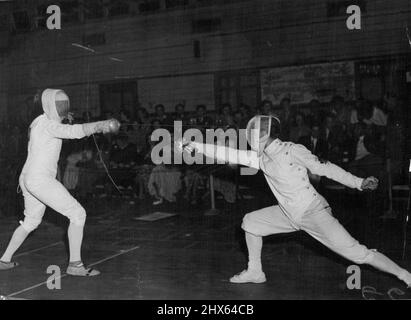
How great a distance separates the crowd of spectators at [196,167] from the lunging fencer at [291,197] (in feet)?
13.4

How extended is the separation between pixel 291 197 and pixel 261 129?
0.73 metres

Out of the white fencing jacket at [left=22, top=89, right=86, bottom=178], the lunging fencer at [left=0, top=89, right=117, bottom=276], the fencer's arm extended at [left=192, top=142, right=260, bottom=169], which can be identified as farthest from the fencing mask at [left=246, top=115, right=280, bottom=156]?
the white fencing jacket at [left=22, top=89, right=86, bottom=178]

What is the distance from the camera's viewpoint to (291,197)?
486cm

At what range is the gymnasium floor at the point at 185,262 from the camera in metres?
4.93

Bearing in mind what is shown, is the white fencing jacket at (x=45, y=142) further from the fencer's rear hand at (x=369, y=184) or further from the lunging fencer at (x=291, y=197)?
the fencer's rear hand at (x=369, y=184)

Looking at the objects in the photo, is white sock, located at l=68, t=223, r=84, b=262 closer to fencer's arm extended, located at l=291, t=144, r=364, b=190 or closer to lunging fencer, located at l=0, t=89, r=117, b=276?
lunging fencer, located at l=0, t=89, r=117, b=276

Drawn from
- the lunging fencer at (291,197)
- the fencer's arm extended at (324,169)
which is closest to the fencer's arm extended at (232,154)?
the lunging fencer at (291,197)

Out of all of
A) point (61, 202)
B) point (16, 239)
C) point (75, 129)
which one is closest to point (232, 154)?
point (75, 129)

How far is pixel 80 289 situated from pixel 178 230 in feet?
9.77

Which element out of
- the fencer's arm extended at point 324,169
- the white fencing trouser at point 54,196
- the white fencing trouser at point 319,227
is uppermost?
the fencer's arm extended at point 324,169

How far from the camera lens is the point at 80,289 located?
5129 mm

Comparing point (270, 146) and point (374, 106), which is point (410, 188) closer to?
point (374, 106)

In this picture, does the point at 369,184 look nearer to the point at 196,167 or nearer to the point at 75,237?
the point at 75,237
